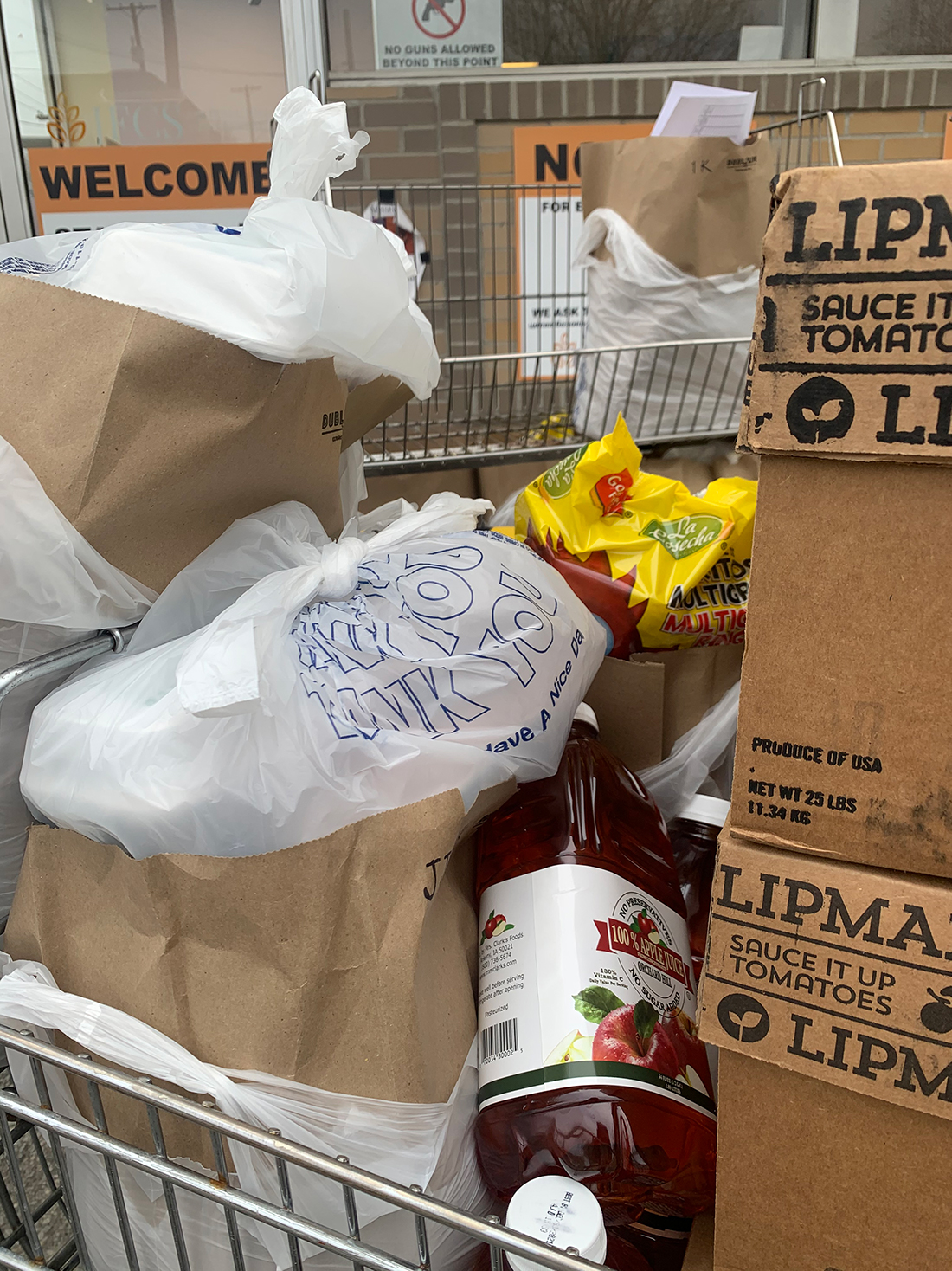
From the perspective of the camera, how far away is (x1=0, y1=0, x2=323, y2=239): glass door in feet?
5.66

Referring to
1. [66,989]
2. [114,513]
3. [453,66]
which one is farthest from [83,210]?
[66,989]

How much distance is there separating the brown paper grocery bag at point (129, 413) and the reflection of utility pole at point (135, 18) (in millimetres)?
1493

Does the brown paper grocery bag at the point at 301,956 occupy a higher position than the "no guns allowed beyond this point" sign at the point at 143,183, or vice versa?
the "no guns allowed beyond this point" sign at the point at 143,183

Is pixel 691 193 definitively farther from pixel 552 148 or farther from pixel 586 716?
pixel 552 148

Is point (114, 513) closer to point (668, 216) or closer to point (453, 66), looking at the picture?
point (668, 216)

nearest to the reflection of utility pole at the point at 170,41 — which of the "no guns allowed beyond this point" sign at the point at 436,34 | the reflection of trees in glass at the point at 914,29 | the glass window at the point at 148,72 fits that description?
the glass window at the point at 148,72

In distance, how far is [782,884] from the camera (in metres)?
0.43

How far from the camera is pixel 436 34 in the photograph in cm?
206

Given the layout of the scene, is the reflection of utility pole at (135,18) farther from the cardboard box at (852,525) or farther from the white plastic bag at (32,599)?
the cardboard box at (852,525)

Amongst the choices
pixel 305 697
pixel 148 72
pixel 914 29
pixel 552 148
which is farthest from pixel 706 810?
pixel 914 29

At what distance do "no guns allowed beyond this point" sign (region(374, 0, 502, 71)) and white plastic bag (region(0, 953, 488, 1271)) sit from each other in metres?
2.12

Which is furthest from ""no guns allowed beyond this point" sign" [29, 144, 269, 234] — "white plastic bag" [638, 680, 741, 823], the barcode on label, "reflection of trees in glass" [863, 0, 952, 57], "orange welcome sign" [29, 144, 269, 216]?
the barcode on label

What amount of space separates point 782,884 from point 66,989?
461 millimetres

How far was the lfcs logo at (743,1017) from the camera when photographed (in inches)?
17.6
